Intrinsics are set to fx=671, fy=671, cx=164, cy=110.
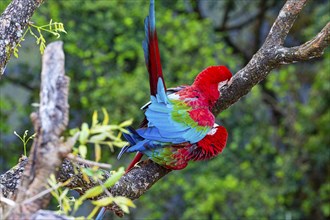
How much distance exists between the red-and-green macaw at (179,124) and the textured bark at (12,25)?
0.37 m

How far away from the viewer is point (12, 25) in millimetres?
1503

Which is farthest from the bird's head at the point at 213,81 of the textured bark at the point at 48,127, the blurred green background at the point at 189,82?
the blurred green background at the point at 189,82

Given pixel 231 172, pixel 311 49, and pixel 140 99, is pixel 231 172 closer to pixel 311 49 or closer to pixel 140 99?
pixel 140 99

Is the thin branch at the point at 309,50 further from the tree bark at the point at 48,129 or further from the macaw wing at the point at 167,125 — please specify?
the tree bark at the point at 48,129

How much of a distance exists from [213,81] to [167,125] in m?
0.19

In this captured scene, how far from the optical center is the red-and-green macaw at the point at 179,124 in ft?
6.08

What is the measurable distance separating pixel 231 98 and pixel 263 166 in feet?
6.73

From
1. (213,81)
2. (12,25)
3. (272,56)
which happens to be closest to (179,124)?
(213,81)

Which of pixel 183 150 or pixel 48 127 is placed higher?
pixel 183 150

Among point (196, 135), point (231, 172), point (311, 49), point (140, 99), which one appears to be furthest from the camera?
point (231, 172)

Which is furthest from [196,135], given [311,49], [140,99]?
[140,99]

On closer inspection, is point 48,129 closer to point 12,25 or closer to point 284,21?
A: point 12,25

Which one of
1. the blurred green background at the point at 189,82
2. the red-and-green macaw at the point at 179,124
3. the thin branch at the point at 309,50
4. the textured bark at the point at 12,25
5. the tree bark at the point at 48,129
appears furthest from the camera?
the blurred green background at the point at 189,82

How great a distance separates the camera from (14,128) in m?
3.85
